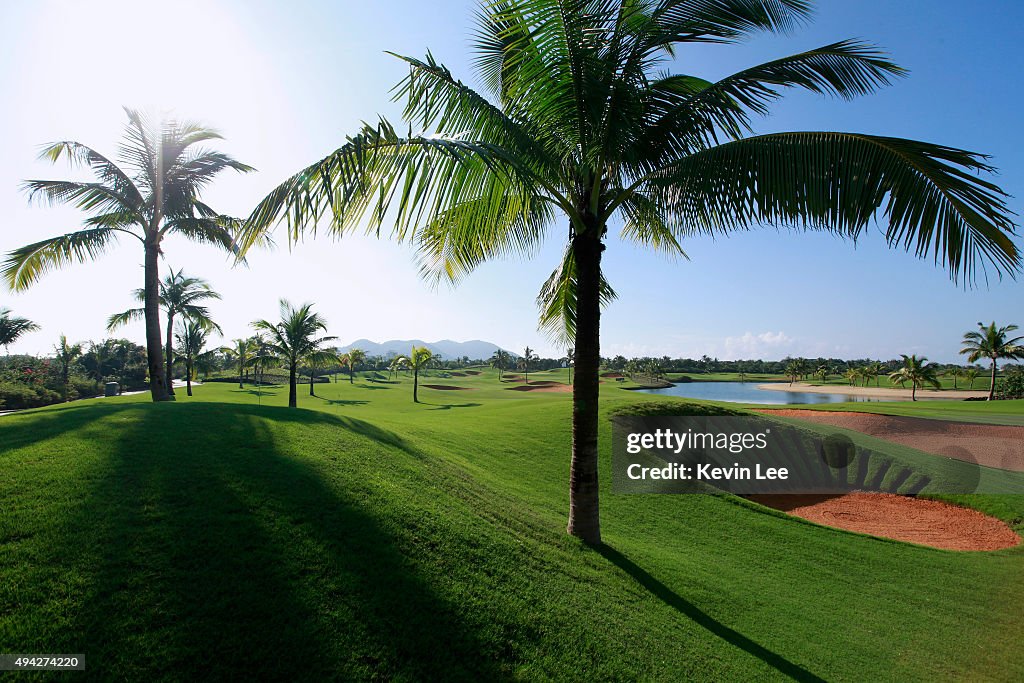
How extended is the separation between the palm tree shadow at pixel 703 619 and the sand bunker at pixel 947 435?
61.4 feet

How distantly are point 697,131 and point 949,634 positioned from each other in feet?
29.2

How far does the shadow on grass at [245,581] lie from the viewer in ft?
9.60

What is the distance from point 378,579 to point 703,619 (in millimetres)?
4624

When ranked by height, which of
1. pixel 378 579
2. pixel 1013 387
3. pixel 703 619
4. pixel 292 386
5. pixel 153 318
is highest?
pixel 153 318

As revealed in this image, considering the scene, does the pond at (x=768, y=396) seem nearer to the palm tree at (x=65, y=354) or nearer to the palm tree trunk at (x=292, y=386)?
the palm tree trunk at (x=292, y=386)

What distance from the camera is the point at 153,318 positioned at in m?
12.3

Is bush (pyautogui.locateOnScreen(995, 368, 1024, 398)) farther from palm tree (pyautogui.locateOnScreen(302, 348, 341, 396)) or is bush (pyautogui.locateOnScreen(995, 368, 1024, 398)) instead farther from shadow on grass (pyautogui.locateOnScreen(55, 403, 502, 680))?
palm tree (pyautogui.locateOnScreen(302, 348, 341, 396))

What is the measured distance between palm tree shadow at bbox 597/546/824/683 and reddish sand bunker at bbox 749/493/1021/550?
9.27 meters

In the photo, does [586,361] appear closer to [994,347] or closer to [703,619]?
[703,619]

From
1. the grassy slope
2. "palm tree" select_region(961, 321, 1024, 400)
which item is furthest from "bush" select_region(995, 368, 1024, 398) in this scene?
the grassy slope

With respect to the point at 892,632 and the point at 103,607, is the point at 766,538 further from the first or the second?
the point at 103,607

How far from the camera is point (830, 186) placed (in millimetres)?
4812

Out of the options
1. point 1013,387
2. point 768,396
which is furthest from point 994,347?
point 768,396

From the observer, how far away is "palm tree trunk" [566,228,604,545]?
21.9 feet
